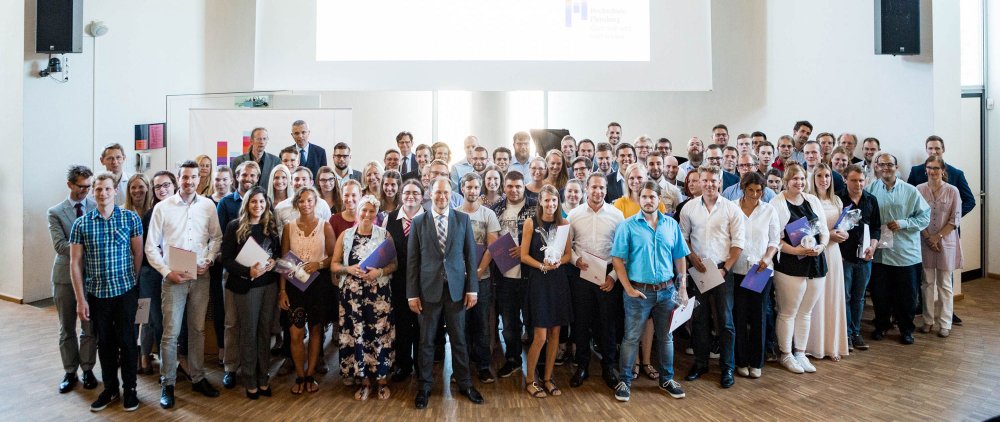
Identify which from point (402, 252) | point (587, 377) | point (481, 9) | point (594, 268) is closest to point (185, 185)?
→ point (402, 252)

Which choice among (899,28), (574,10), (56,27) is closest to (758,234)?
(899,28)

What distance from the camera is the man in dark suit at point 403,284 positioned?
397 cm

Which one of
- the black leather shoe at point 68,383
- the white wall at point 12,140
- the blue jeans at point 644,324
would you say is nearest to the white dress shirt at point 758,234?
the blue jeans at point 644,324

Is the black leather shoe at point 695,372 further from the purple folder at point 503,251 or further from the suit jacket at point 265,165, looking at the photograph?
the suit jacket at point 265,165

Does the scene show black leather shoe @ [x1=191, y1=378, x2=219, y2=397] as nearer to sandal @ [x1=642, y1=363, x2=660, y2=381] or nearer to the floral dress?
the floral dress

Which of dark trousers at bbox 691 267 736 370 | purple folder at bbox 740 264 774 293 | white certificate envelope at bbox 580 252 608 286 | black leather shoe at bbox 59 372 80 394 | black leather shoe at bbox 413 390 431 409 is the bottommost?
black leather shoe at bbox 413 390 431 409

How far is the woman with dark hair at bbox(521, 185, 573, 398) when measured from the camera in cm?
397

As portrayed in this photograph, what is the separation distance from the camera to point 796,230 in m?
4.39

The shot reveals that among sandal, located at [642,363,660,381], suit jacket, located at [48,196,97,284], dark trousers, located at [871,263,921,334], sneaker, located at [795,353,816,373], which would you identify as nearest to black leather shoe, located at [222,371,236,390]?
suit jacket, located at [48,196,97,284]

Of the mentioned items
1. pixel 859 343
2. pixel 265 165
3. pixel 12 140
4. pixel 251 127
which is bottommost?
pixel 859 343

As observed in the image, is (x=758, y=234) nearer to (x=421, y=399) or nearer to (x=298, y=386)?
(x=421, y=399)

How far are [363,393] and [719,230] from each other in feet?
8.49

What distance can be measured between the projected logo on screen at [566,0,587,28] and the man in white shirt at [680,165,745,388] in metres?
3.85

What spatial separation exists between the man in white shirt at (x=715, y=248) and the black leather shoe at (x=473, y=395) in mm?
1494
